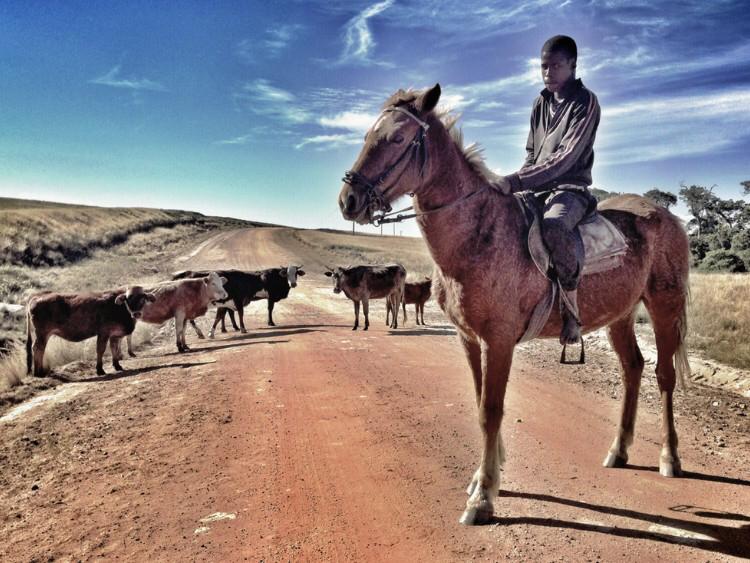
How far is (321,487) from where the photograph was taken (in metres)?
4.85

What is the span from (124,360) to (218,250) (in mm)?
37666

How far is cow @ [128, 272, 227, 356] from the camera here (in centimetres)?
1464

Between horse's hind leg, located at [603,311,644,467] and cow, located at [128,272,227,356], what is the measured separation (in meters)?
11.5

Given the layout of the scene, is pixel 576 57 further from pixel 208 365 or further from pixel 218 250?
pixel 218 250

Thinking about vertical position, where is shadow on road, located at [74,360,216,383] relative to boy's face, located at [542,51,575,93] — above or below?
below

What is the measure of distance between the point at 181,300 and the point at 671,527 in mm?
14131

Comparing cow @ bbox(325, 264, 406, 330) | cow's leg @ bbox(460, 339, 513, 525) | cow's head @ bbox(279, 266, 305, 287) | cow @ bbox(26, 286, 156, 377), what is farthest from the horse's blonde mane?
cow's head @ bbox(279, 266, 305, 287)

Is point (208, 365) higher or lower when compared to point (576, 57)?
lower

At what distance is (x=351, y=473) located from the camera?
515cm

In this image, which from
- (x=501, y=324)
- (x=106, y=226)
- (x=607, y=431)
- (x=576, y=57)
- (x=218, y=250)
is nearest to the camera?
(x=501, y=324)

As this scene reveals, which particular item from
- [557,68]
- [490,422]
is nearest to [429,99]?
[557,68]

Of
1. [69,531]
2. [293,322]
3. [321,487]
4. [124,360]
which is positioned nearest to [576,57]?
[321,487]

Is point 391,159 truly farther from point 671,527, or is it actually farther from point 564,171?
point 671,527

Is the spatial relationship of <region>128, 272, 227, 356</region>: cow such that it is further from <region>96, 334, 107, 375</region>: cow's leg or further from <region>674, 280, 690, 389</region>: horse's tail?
<region>674, 280, 690, 389</region>: horse's tail
